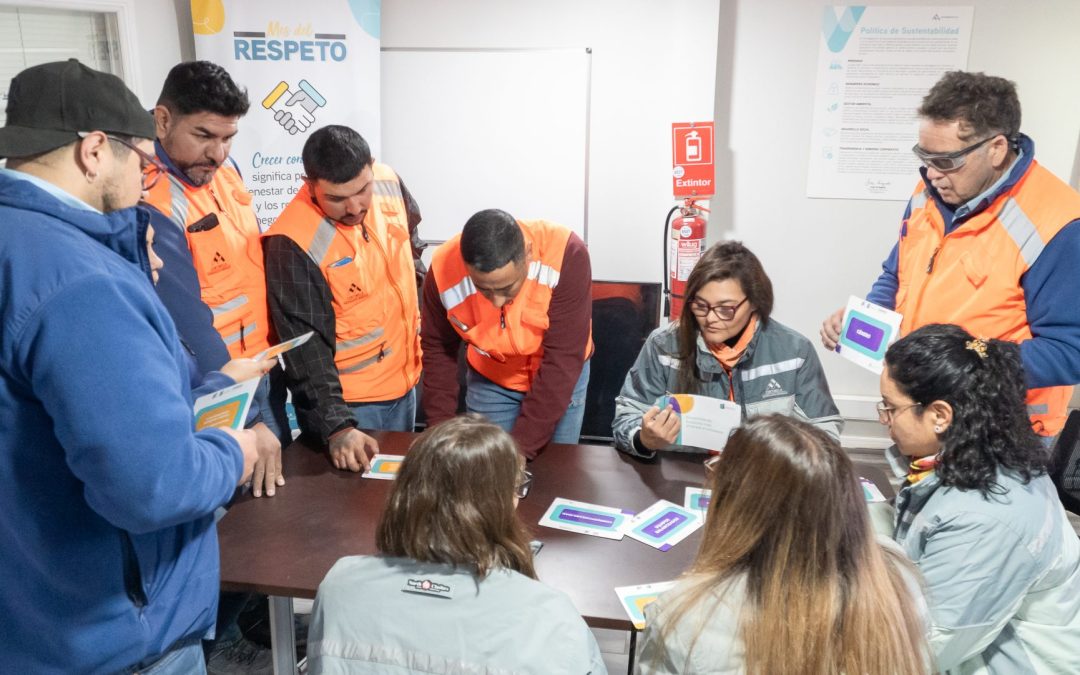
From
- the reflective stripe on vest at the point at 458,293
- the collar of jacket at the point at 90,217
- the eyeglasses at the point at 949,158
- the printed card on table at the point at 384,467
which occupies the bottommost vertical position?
the printed card on table at the point at 384,467

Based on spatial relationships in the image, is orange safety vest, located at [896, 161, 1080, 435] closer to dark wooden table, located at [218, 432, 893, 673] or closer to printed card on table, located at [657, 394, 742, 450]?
dark wooden table, located at [218, 432, 893, 673]

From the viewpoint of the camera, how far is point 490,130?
444 centimetres

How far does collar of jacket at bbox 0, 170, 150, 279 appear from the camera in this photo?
124 cm

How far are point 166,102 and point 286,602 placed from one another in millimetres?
1461

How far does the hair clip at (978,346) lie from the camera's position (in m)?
1.64

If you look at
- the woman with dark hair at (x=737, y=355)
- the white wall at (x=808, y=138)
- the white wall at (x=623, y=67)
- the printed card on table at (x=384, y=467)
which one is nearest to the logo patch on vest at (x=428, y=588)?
the printed card on table at (x=384, y=467)

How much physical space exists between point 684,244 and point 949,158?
1.88 meters

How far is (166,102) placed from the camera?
89.9 inches

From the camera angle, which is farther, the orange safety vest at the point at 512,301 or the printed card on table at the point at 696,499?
the orange safety vest at the point at 512,301

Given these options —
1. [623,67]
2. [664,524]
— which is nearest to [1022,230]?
[664,524]

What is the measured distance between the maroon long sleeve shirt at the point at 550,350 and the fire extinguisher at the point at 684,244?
1.56m

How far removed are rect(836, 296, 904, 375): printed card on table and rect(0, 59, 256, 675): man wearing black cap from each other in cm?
172

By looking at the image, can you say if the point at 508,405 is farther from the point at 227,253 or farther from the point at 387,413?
the point at 227,253

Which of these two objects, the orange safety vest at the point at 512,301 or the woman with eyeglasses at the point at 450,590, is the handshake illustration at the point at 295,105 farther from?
the woman with eyeglasses at the point at 450,590
